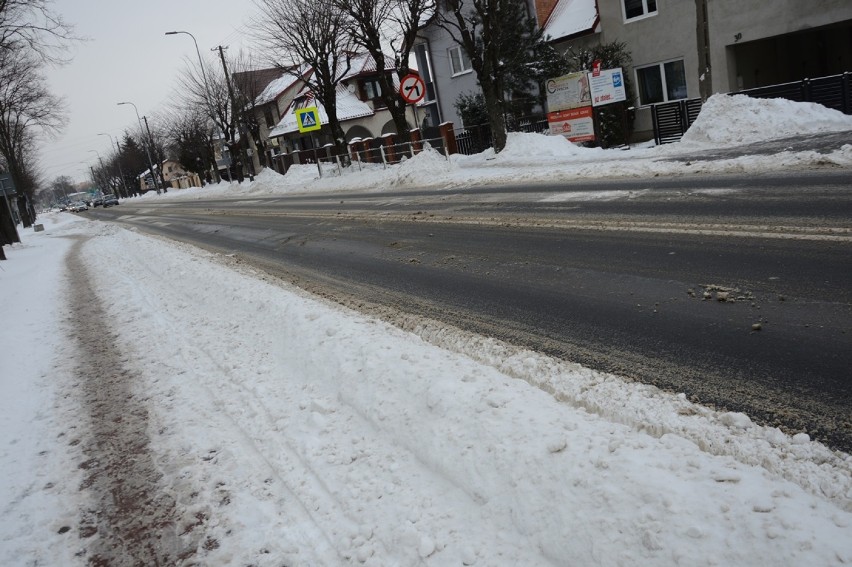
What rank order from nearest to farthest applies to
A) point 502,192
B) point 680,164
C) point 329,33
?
point 680,164, point 502,192, point 329,33

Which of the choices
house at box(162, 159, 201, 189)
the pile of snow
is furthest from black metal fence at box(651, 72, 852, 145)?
house at box(162, 159, 201, 189)

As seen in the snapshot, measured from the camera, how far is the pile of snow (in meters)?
12.9

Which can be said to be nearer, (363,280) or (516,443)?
(516,443)

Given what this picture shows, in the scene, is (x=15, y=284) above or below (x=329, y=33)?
below

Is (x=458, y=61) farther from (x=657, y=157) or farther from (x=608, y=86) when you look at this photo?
(x=657, y=157)

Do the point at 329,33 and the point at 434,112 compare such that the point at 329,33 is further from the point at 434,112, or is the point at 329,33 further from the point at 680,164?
the point at 680,164

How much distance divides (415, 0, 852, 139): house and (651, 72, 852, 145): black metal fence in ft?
6.81

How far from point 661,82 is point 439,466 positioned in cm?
2350

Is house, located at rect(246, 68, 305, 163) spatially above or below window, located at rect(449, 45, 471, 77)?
above

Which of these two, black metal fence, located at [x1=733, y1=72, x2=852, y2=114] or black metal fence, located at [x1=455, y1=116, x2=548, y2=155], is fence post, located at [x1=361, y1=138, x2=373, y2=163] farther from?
black metal fence, located at [x1=733, y1=72, x2=852, y2=114]

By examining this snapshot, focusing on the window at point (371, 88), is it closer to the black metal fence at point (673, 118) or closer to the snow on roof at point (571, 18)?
the snow on roof at point (571, 18)

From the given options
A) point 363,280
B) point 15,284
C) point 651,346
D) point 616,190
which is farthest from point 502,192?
point 15,284

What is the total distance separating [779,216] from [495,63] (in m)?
16.8

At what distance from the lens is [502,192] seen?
528 inches
